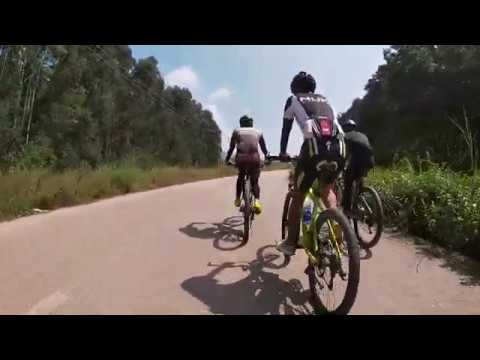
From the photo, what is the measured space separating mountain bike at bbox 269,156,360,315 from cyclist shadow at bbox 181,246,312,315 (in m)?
0.21

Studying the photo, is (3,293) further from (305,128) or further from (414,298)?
(414,298)

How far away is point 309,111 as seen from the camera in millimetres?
3973

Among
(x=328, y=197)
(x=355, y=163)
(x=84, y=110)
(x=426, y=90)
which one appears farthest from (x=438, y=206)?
(x=84, y=110)

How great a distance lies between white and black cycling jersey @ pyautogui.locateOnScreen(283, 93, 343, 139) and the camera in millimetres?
3881

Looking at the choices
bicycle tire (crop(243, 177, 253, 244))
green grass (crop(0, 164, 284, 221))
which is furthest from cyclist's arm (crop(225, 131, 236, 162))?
green grass (crop(0, 164, 284, 221))

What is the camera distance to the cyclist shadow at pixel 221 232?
6.01m

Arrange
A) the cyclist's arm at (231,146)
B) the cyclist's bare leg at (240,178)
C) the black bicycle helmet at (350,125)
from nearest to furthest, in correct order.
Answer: the black bicycle helmet at (350,125) < the cyclist's bare leg at (240,178) < the cyclist's arm at (231,146)

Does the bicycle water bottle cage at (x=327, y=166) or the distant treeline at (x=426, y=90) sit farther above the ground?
the distant treeline at (x=426, y=90)

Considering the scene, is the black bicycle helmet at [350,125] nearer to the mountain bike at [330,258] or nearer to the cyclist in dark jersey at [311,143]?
the cyclist in dark jersey at [311,143]

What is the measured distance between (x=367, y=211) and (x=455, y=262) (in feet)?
4.65

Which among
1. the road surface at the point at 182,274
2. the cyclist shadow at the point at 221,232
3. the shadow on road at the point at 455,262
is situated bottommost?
the cyclist shadow at the point at 221,232

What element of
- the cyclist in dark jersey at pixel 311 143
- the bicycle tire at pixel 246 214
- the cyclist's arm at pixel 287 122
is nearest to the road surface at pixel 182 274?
the bicycle tire at pixel 246 214

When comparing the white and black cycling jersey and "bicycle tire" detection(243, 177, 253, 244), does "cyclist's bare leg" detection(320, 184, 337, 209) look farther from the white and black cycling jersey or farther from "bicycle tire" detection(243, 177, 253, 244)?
"bicycle tire" detection(243, 177, 253, 244)
